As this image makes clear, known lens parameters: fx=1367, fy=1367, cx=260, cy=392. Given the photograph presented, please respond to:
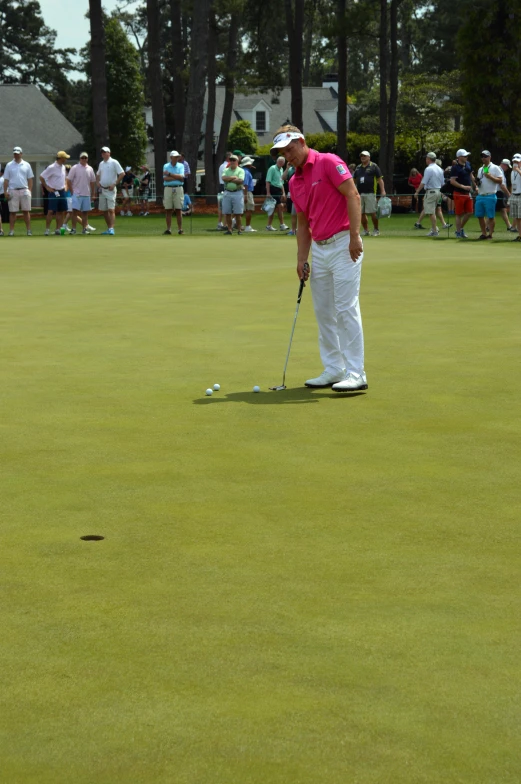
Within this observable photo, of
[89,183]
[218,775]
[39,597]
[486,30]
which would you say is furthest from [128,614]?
[486,30]

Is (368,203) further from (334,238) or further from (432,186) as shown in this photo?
(334,238)

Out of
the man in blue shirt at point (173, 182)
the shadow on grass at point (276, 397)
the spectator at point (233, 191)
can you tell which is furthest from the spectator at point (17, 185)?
the shadow on grass at point (276, 397)

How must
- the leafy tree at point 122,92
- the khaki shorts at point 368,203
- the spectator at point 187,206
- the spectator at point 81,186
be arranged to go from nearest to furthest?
1. the khaki shorts at point 368,203
2. the spectator at point 81,186
3. the spectator at point 187,206
4. the leafy tree at point 122,92

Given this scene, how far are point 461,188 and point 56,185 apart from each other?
9312 millimetres

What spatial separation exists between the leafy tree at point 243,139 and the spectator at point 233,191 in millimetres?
51470

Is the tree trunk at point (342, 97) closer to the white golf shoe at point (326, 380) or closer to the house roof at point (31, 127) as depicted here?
the house roof at point (31, 127)

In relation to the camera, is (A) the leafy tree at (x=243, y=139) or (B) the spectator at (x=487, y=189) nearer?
(B) the spectator at (x=487, y=189)

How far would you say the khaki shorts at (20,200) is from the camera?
31281 millimetres

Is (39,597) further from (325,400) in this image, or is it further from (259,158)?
(259,158)

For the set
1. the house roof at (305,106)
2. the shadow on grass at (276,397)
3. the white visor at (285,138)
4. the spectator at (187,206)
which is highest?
the house roof at (305,106)

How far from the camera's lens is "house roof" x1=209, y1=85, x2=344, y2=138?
95.1 meters

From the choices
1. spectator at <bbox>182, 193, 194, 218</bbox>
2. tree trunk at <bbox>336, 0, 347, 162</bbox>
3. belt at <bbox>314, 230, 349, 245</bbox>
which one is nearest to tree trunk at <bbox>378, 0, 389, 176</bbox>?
tree trunk at <bbox>336, 0, 347, 162</bbox>

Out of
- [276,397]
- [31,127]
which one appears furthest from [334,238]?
[31,127]

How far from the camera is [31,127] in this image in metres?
74.3
